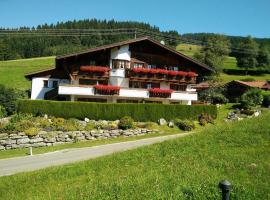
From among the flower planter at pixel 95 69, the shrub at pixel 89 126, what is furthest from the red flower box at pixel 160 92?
the shrub at pixel 89 126

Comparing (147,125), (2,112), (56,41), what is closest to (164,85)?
(147,125)

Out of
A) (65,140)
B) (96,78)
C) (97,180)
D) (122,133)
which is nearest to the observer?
(97,180)

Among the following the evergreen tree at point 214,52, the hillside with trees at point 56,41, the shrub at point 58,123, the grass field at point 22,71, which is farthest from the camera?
the hillside with trees at point 56,41

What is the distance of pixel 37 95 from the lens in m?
53.0

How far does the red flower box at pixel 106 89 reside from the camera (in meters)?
46.8

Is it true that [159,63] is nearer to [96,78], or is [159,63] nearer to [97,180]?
[96,78]

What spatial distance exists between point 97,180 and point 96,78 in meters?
36.3

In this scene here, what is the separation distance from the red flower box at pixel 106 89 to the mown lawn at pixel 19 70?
30.7 meters

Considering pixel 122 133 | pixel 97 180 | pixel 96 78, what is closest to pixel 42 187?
pixel 97 180

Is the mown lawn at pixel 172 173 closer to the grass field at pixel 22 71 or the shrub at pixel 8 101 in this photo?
the shrub at pixel 8 101

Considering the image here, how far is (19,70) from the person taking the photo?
3812 inches

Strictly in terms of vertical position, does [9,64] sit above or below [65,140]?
above

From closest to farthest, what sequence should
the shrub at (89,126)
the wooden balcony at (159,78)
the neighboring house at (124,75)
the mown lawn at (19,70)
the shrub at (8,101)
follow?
1. the shrub at (89,126)
2. the shrub at (8,101)
3. the neighboring house at (124,75)
4. the wooden balcony at (159,78)
5. the mown lawn at (19,70)

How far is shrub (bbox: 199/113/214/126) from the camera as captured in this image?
4391cm
